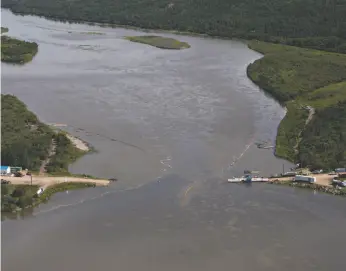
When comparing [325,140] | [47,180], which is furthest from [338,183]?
[47,180]

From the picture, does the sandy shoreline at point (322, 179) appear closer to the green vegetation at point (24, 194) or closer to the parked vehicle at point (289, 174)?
the parked vehicle at point (289, 174)

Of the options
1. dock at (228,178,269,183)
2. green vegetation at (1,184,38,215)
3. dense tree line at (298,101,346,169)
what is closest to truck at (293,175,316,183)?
dock at (228,178,269,183)

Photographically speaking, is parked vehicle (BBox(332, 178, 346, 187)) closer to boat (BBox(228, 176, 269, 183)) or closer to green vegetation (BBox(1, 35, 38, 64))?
boat (BBox(228, 176, 269, 183))

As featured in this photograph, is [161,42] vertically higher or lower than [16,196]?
higher

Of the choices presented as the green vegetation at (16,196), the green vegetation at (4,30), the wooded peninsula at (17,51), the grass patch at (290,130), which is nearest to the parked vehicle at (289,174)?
the grass patch at (290,130)

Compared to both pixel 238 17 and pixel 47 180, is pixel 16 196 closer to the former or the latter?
pixel 47 180

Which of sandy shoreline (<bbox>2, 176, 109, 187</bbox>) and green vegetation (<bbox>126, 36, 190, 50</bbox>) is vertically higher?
green vegetation (<bbox>126, 36, 190, 50</bbox>)

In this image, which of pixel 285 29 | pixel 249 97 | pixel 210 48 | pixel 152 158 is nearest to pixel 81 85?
pixel 249 97
